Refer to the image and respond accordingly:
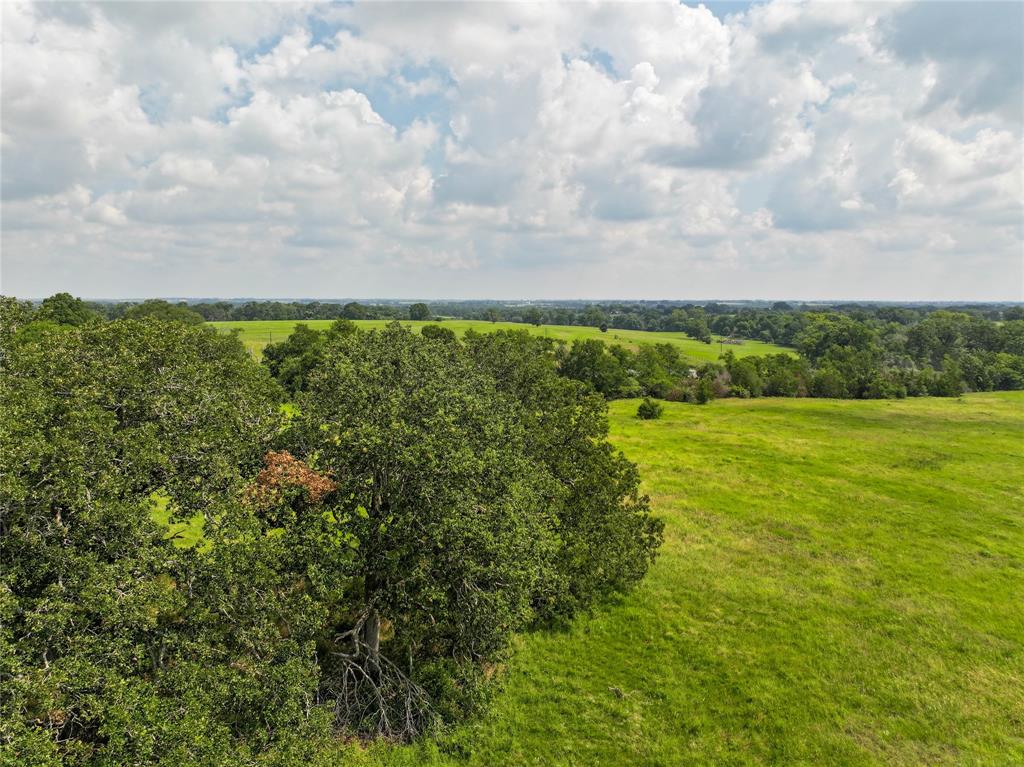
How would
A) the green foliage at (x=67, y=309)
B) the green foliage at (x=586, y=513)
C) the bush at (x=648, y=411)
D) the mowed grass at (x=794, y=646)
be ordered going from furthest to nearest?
the green foliage at (x=67, y=309) → the bush at (x=648, y=411) → the green foliage at (x=586, y=513) → the mowed grass at (x=794, y=646)

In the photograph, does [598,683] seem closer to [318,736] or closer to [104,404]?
[318,736]

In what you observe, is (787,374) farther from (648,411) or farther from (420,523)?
(420,523)


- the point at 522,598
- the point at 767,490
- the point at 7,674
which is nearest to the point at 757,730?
the point at 522,598

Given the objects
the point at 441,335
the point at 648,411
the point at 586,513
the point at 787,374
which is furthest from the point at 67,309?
the point at 787,374

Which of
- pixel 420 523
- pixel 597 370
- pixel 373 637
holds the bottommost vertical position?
pixel 373 637

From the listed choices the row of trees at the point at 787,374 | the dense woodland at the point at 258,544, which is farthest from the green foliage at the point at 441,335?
the row of trees at the point at 787,374

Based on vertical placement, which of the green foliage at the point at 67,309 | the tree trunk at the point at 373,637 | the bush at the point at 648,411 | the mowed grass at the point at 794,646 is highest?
the green foliage at the point at 67,309

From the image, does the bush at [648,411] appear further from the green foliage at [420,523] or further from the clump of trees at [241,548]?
the green foliage at [420,523]
